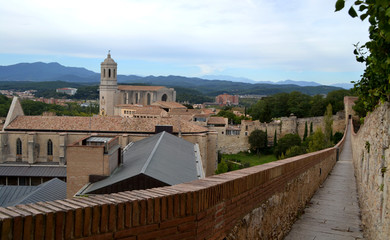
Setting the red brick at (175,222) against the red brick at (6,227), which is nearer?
the red brick at (6,227)

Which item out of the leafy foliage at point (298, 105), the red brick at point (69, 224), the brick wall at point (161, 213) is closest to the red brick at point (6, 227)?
the brick wall at point (161, 213)

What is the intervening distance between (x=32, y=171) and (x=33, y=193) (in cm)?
1791

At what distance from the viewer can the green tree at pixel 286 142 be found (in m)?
58.1

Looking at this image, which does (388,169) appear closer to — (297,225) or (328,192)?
(297,225)

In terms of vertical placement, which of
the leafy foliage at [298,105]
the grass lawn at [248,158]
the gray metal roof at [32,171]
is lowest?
the grass lawn at [248,158]

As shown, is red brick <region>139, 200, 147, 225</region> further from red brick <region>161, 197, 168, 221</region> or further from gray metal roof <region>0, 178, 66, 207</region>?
gray metal roof <region>0, 178, 66, 207</region>

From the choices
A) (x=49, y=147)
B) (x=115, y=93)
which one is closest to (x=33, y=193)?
(x=49, y=147)

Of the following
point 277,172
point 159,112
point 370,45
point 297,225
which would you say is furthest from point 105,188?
point 159,112

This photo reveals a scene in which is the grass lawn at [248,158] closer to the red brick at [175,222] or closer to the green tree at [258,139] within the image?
the green tree at [258,139]

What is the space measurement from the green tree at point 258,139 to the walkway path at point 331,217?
50163mm

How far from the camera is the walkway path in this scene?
7.03 m

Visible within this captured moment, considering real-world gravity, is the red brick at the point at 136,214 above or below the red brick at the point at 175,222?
above

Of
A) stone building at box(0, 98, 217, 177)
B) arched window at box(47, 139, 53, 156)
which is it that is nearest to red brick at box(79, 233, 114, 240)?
stone building at box(0, 98, 217, 177)

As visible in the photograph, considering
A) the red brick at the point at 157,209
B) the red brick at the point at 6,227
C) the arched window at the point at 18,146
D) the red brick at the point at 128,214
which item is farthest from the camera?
the arched window at the point at 18,146
